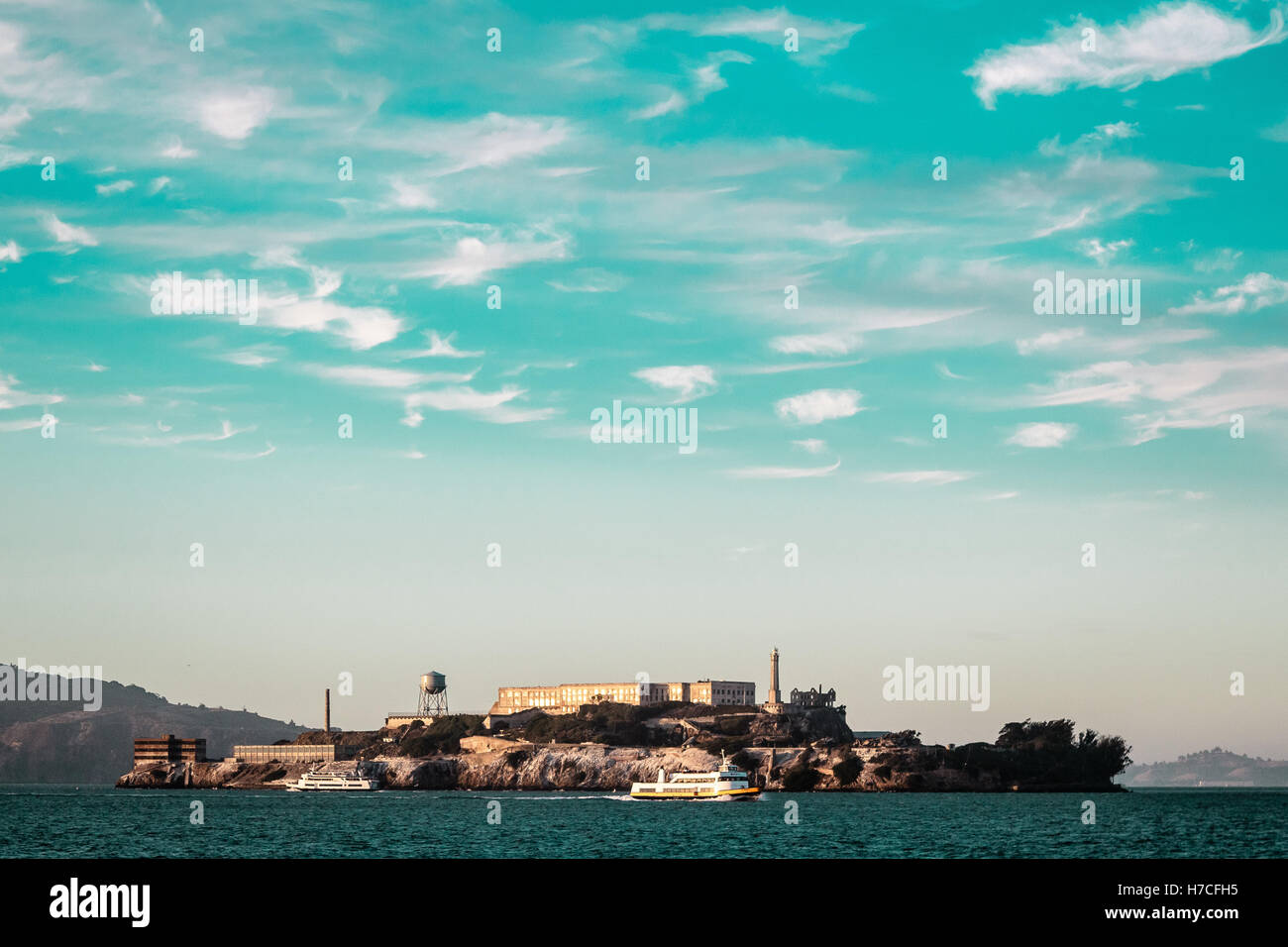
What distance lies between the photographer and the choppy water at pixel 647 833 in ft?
343

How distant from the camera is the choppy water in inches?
4114

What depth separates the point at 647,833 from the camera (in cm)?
12488
